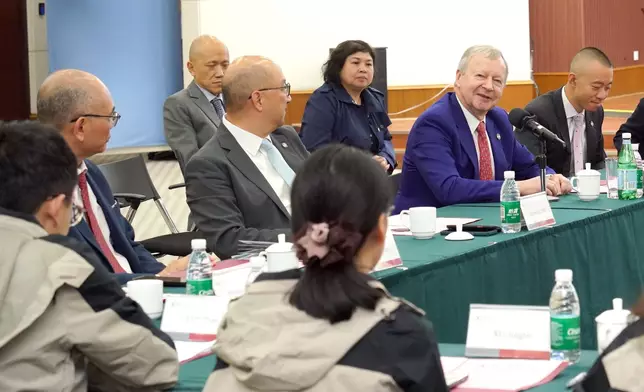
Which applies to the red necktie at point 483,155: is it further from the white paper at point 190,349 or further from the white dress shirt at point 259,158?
the white paper at point 190,349

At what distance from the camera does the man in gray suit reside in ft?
18.1

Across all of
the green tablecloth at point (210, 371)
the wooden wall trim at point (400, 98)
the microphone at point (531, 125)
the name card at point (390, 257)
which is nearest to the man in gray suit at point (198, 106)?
the microphone at point (531, 125)

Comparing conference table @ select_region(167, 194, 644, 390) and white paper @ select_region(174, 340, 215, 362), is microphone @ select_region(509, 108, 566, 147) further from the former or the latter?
white paper @ select_region(174, 340, 215, 362)

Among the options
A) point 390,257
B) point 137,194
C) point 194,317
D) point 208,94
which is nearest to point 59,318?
point 194,317

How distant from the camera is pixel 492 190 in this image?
13.3ft

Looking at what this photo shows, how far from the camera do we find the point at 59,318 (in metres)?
1.85

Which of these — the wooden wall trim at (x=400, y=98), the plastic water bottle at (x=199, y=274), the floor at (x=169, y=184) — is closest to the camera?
the plastic water bottle at (x=199, y=274)

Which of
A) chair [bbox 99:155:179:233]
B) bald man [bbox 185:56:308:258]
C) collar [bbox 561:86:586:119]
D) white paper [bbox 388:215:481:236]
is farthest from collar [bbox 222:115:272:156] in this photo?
collar [bbox 561:86:586:119]

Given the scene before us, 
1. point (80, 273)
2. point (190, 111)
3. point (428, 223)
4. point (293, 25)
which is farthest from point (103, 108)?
point (293, 25)

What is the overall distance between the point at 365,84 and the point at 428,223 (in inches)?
103

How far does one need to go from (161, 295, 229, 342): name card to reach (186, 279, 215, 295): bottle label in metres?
0.28

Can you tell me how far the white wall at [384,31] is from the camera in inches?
383

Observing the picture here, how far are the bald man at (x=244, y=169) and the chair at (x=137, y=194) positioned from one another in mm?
1040

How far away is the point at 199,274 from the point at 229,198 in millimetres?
923
